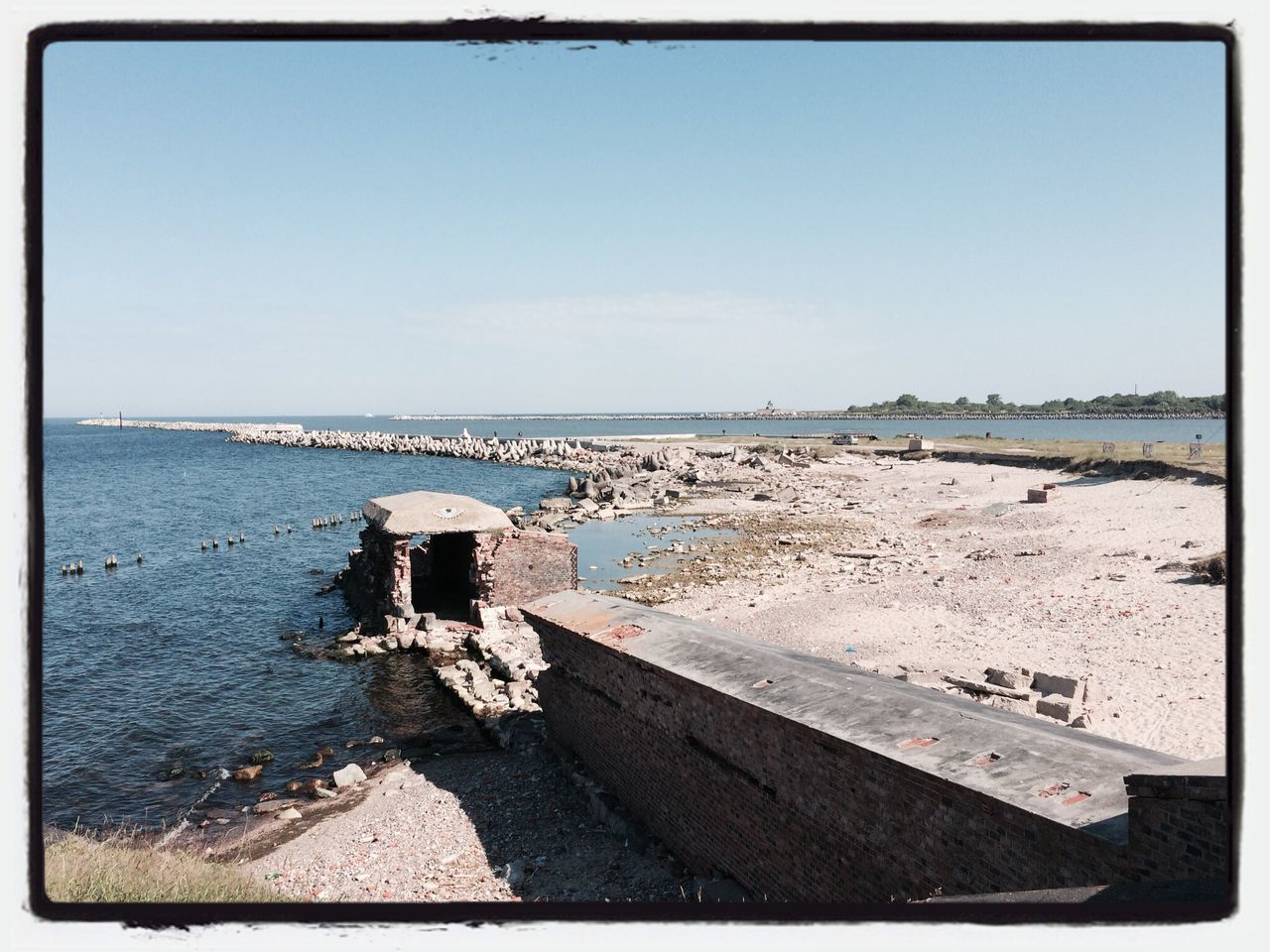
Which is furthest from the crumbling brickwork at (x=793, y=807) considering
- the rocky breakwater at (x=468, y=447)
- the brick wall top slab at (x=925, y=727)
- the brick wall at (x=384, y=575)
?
the rocky breakwater at (x=468, y=447)

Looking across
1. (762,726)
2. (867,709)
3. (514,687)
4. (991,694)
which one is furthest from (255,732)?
(991,694)

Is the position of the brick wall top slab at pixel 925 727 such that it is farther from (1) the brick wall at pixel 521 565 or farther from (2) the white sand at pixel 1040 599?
(1) the brick wall at pixel 521 565

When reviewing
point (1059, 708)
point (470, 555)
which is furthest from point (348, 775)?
point (1059, 708)

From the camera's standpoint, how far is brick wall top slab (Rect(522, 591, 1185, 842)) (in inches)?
219

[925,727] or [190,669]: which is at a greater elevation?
[925,727]

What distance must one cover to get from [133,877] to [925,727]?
7.54 meters

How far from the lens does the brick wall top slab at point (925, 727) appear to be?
18.2 feet

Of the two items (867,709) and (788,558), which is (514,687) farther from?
(788,558)

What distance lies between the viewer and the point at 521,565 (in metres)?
21.9

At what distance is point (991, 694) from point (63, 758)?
17660 mm

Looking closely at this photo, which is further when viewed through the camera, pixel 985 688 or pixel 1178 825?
pixel 985 688

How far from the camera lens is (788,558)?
28625 mm

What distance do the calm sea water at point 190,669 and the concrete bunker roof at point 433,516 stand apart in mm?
3519

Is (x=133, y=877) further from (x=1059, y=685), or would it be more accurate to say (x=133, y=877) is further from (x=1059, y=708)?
(x=1059, y=685)
